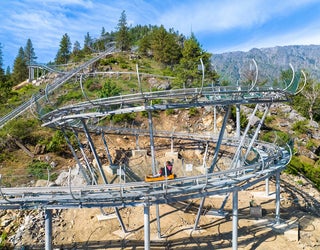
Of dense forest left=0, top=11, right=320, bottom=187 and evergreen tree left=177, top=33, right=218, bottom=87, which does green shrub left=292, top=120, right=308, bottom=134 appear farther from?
evergreen tree left=177, top=33, right=218, bottom=87

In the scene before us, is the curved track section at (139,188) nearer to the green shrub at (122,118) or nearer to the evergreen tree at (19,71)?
the green shrub at (122,118)

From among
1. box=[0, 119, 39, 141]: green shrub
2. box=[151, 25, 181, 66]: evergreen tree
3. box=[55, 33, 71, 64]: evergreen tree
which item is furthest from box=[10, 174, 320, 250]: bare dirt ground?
box=[55, 33, 71, 64]: evergreen tree

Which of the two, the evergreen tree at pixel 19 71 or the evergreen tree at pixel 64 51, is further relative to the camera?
the evergreen tree at pixel 64 51

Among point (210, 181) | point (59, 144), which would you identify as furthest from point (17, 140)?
point (210, 181)

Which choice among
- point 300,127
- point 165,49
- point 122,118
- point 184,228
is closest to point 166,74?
point 165,49

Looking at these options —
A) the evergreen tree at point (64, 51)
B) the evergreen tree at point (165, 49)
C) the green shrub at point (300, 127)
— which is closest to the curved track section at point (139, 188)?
the green shrub at point (300, 127)

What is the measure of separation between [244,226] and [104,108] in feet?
46.5

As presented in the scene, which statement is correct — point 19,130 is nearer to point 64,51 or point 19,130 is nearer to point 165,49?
point 165,49

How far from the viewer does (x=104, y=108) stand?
1967 cm

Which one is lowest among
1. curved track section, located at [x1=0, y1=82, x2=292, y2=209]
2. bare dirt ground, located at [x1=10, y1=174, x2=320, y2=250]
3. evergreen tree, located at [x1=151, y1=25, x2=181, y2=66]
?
bare dirt ground, located at [x1=10, y1=174, x2=320, y2=250]

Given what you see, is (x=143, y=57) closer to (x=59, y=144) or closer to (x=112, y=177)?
(x=59, y=144)

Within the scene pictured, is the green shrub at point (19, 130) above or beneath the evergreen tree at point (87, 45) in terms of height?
beneath

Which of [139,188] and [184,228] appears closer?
[139,188]

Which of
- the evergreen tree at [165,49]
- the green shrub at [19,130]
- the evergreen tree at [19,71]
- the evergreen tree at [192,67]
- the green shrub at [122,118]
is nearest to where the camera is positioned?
the green shrub at [19,130]
